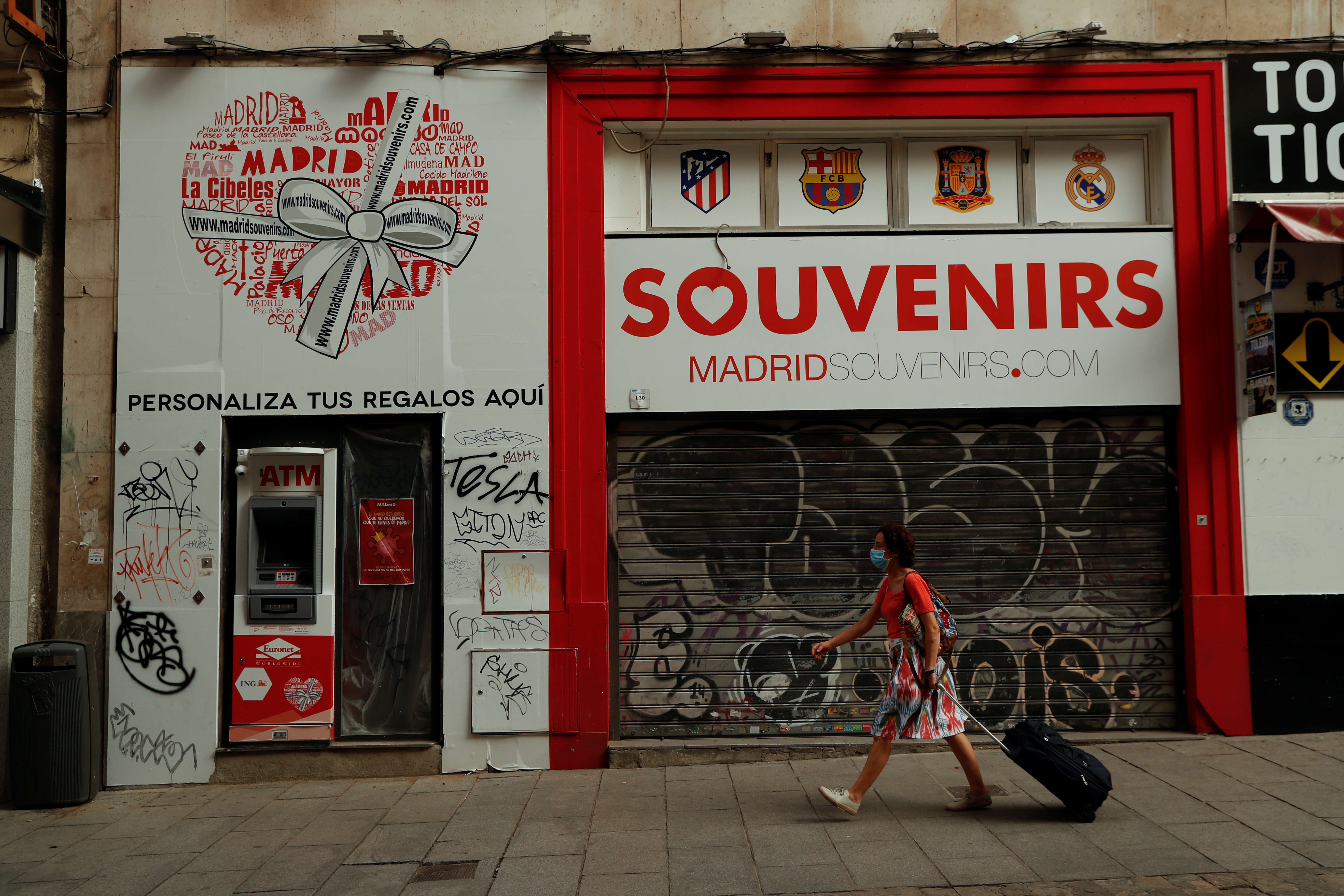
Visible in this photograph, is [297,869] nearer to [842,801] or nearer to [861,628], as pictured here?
[842,801]

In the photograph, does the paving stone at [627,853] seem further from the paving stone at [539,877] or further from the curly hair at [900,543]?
the curly hair at [900,543]

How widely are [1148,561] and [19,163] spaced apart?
8.85 m

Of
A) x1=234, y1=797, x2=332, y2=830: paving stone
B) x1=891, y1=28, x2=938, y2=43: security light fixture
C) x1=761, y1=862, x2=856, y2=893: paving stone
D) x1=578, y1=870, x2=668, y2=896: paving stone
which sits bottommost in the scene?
x1=234, y1=797, x2=332, y2=830: paving stone

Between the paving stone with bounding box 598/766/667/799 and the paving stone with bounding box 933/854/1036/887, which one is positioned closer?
the paving stone with bounding box 933/854/1036/887

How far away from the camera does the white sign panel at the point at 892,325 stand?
7180 millimetres

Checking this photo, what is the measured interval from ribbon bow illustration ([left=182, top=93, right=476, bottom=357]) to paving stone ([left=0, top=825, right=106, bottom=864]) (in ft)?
11.3

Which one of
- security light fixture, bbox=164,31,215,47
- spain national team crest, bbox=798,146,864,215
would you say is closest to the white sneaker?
spain national team crest, bbox=798,146,864,215

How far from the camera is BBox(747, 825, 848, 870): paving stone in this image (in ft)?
15.9

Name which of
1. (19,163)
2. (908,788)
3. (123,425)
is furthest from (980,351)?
(19,163)

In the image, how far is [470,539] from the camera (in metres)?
6.93

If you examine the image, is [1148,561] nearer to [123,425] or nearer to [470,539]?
[470,539]

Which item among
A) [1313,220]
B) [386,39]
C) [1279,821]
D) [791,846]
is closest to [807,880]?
[791,846]

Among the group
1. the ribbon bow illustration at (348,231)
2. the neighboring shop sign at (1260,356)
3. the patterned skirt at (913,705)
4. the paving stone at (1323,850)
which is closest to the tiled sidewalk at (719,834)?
the paving stone at (1323,850)

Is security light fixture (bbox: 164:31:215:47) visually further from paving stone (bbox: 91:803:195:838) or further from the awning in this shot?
the awning
